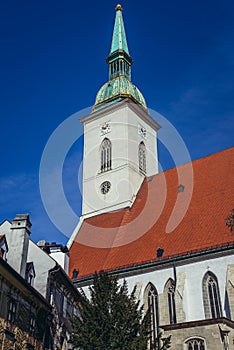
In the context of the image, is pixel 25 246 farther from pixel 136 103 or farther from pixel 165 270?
pixel 136 103

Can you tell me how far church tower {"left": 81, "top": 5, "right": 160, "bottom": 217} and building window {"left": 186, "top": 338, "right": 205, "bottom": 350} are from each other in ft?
47.2

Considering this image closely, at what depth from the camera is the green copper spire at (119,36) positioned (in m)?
44.7

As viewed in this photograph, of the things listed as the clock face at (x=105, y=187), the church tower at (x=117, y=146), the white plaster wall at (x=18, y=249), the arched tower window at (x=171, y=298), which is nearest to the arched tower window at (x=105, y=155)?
the church tower at (x=117, y=146)

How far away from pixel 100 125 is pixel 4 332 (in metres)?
27.4

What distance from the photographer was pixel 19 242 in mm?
16656

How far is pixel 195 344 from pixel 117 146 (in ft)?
65.4

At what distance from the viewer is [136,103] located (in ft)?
126

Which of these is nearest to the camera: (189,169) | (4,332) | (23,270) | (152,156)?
(4,332)

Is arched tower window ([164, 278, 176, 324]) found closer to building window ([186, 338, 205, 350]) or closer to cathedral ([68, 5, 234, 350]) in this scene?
cathedral ([68, 5, 234, 350])

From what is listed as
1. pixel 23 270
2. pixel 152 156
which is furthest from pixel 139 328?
→ pixel 152 156

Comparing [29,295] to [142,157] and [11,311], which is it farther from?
[142,157]

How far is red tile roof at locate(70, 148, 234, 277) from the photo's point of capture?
82.8 feet

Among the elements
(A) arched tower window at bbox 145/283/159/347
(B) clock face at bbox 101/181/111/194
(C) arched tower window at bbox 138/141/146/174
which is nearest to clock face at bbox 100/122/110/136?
(C) arched tower window at bbox 138/141/146/174

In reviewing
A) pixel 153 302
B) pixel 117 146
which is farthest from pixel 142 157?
pixel 153 302
